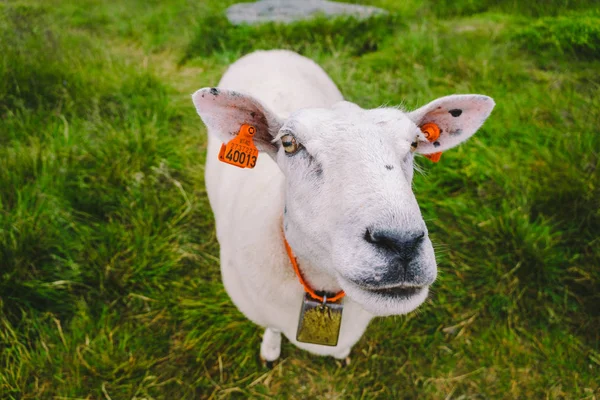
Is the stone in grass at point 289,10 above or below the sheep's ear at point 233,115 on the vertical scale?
below

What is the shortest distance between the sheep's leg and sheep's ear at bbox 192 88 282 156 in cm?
116

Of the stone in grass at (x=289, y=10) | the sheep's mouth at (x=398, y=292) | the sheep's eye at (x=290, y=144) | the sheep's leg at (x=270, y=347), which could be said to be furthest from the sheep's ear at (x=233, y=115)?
the stone in grass at (x=289, y=10)

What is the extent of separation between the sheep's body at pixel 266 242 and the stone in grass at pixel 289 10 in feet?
10.4

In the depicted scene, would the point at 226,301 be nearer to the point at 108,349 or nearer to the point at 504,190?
the point at 108,349

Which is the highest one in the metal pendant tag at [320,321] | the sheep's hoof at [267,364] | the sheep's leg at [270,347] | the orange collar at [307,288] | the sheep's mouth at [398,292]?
the sheep's mouth at [398,292]

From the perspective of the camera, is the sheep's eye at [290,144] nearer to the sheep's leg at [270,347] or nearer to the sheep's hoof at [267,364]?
the sheep's leg at [270,347]

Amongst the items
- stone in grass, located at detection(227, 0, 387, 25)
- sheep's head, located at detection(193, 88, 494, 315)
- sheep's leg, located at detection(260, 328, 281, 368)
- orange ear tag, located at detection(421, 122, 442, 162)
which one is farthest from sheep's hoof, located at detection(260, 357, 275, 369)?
stone in grass, located at detection(227, 0, 387, 25)

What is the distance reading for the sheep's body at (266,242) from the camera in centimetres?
184

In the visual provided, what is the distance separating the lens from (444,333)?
8.58ft

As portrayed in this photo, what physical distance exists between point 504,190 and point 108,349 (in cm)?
289

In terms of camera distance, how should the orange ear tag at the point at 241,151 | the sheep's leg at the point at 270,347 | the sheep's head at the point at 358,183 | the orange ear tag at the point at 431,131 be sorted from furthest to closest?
the sheep's leg at the point at 270,347 → the orange ear tag at the point at 431,131 → the orange ear tag at the point at 241,151 → the sheep's head at the point at 358,183

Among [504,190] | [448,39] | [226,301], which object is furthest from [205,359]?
[448,39]

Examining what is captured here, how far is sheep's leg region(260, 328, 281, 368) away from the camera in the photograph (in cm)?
238

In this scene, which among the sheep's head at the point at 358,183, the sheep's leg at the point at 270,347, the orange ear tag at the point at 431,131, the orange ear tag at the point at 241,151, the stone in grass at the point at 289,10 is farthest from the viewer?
the stone in grass at the point at 289,10
